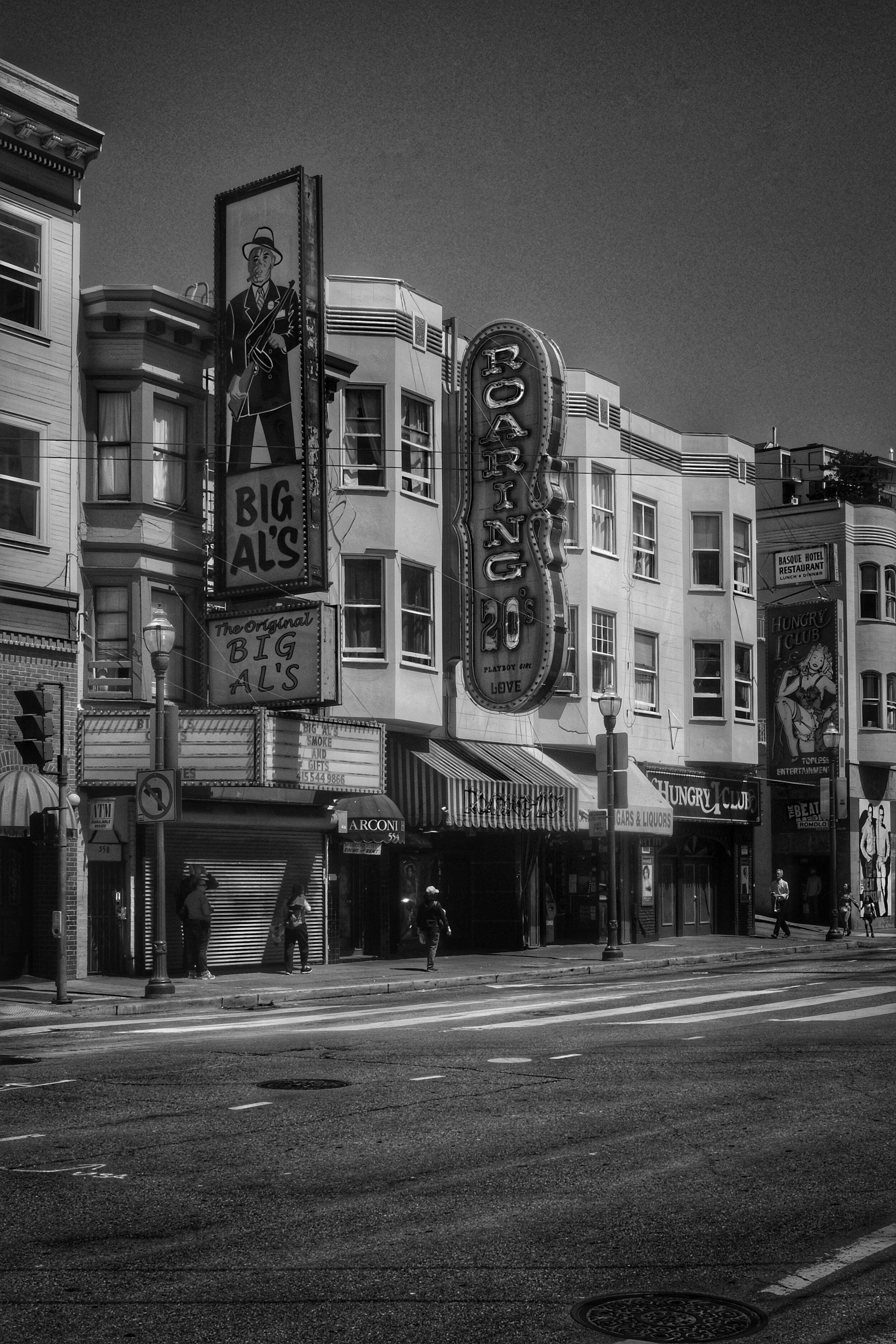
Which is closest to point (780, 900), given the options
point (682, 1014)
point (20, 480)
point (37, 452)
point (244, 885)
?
point (244, 885)

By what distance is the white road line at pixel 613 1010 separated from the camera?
61.4 ft

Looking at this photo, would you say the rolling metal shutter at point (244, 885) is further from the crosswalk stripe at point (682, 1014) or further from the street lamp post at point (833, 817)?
the street lamp post at point (833, 817)

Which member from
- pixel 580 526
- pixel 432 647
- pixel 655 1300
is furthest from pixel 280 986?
pixel 655 1300

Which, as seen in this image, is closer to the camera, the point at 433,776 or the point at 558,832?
the point at 433,776

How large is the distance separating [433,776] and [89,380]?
33.8 feet

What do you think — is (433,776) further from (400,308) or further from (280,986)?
(400,308)

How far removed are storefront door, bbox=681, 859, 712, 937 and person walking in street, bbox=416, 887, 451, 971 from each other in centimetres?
1496

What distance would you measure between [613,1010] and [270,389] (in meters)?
13.1

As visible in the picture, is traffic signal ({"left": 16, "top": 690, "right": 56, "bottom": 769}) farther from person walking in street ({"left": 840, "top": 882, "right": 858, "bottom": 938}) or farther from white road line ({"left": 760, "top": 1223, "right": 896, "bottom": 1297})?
person walking in street ({"left": 840, "top": 882, "right": 858, "bottom": 938})

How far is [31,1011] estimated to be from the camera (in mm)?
21125

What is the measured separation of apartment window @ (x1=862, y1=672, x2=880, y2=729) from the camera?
52.8 metres

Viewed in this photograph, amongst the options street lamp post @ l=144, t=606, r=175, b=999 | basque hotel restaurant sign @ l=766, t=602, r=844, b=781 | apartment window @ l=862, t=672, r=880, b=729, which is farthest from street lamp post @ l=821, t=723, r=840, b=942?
street lamp post @ l=144, t=606, r=175, b=999

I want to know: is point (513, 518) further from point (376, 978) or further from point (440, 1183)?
point (440, 1183)

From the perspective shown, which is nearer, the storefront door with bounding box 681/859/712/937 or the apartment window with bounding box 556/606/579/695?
the apartment window with bounding box 556/606/579/695
